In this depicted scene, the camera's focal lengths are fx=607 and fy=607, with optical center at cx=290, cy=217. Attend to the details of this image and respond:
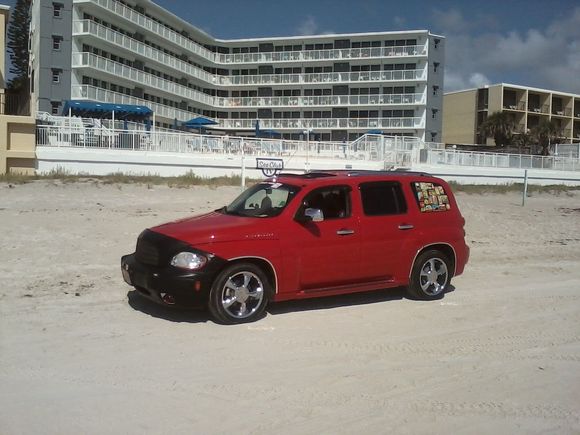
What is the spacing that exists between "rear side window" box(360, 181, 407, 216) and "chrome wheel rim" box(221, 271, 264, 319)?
179 cm

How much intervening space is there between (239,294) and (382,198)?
2.39 m

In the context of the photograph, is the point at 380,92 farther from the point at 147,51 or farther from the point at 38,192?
the point at 38,192

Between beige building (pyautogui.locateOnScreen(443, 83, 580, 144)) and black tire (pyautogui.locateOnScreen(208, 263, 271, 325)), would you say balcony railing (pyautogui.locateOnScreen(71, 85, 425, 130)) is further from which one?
black tire (pyautogui.locateOnScreen(208, 263, 271, 325))

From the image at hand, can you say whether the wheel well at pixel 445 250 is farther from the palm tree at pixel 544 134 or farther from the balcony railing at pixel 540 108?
the balcony railing at pixel 540 108

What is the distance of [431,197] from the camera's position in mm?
8422

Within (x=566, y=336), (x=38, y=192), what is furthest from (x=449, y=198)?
(x=38, y=192)

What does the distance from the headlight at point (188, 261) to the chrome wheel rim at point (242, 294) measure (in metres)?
0.38

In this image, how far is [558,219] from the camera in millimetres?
19516

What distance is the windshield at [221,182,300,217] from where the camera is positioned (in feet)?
24.3

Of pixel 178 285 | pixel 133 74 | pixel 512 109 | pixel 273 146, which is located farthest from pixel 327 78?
→ pixel 178 285

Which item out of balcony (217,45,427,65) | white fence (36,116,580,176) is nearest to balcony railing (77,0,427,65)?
balcony (217,45,427,65)

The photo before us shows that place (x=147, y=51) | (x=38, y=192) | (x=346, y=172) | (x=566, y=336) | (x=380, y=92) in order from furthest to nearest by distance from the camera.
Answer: (x=380, y=92) < (x=147, y=51) < (x=38, y=192) < (x=346, y=172) < (x=566, y=336)

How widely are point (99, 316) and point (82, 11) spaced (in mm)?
49917

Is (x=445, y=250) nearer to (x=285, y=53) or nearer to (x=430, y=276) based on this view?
(x=430, y=276)
